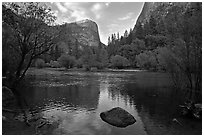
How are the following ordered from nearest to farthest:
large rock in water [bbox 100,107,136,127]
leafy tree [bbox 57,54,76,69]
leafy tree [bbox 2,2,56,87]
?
1. large rock in water [bbox 100,107,136,127]
2. leafy tree [bbox 2,2,56,87]
3. leafy tree [bbox 57,54,76,69]

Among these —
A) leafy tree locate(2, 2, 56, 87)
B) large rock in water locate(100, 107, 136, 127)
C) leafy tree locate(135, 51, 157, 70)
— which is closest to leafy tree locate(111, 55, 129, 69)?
leafy tree locate(135, 51, 157, 70)

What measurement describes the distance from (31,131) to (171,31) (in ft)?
71.5

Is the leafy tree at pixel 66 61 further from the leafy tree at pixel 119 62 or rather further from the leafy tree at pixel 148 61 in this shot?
the leafy tree at pixel 148 61

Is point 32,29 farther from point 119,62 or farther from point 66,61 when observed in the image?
point 119,62

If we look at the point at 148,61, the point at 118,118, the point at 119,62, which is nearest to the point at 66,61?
the point at 119,62

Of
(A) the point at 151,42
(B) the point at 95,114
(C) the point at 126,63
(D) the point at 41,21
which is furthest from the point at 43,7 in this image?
(A) the point at 151,42

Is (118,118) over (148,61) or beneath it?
beneath

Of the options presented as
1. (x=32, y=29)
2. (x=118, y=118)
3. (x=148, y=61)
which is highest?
(x=32, y=29)

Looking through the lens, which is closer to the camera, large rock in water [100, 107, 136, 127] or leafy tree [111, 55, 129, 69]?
large rock in water [100, 107, 136, 127]

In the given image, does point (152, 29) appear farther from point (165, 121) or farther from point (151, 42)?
point (165, 121)

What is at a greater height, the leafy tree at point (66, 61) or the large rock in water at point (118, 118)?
the leafy tree at point (66, 61)

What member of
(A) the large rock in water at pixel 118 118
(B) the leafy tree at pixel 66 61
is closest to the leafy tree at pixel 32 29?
(A) the large rock in water at pixel 118 118

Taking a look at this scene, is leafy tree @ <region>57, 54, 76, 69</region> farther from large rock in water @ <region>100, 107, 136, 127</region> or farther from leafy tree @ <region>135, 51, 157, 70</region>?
large rock in water @ <region>100, 107, 136, 127</region>

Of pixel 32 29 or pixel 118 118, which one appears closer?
pixel 118 118
